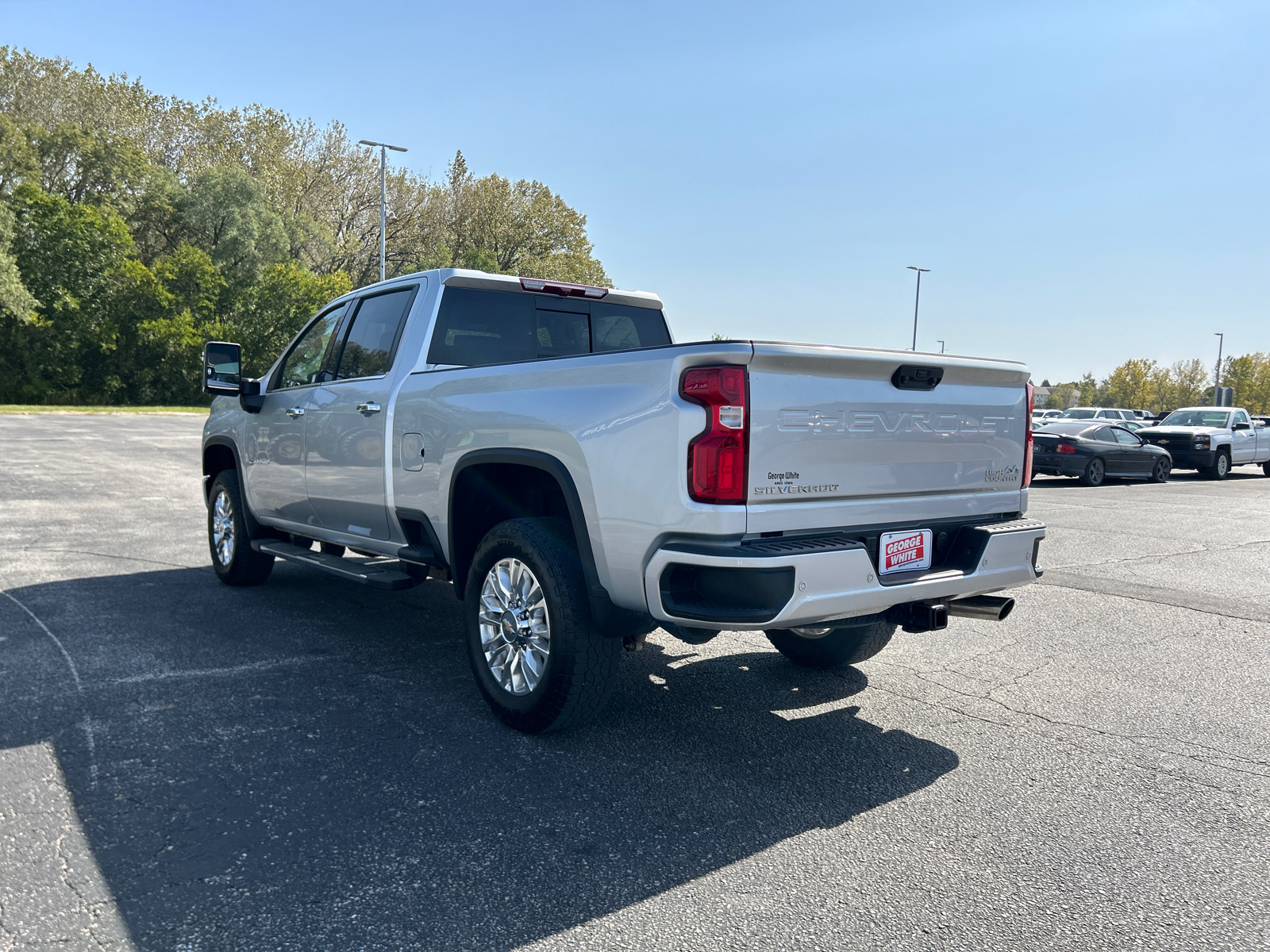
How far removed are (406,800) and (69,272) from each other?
46.3 m

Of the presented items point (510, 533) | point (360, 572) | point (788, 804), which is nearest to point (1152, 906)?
point (788, 804)

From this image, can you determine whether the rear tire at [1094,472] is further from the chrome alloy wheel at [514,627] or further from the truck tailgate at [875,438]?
the chrome alloy wheel at [514,627]

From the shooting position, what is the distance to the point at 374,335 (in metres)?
5.80

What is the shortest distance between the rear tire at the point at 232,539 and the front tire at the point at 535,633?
127 inches

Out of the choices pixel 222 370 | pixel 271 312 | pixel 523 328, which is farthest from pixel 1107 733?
pixel 271 312

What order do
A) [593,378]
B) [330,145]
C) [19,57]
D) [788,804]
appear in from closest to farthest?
1. [788,804]
2. [593,378]
3. [19,57]
4. [330,145]

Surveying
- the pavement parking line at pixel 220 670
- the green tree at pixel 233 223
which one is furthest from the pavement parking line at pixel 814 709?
the green tree at pixel 233 223

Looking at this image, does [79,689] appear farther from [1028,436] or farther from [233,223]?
[233,223]

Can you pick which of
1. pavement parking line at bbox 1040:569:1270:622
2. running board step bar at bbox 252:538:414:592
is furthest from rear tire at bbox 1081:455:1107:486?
running board step bar at bbox 252:538:414:592

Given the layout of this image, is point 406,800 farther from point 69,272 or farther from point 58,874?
point 69,272

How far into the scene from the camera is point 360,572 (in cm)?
520

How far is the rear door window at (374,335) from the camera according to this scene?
5.53m

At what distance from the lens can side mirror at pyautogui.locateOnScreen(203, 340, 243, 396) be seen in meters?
6.64

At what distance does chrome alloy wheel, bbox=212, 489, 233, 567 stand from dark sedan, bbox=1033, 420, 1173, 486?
1602 centimetres
